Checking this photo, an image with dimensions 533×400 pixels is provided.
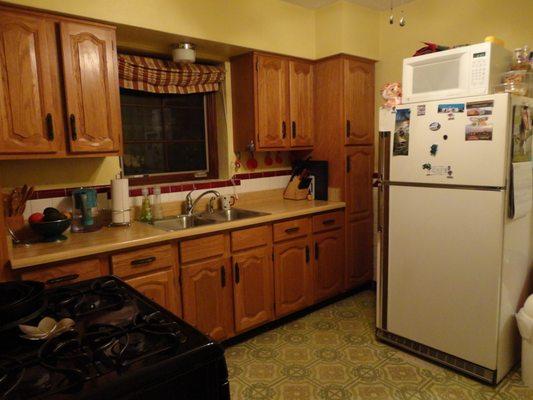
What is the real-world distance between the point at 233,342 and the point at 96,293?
1.63m

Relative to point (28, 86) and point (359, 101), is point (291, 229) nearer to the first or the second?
point (359, 101)

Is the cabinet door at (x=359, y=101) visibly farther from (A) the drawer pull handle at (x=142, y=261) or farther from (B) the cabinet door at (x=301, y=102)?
(A) the drawer pull handle at (x=142, y=261)

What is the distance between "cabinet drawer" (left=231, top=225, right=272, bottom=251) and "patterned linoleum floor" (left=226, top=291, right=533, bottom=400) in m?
0.68

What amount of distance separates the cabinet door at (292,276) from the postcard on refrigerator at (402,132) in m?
1.02

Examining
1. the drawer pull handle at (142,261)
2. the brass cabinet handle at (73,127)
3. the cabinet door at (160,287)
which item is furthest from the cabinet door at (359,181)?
the brass cabinet handle at (73,127)

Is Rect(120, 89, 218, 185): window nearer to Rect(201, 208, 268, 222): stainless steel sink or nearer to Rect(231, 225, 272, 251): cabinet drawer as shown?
Rect(201, 208, 268, 222): stainless steel sink

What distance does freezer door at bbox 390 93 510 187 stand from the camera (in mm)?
2029

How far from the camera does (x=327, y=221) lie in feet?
10.5

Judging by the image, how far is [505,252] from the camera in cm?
213

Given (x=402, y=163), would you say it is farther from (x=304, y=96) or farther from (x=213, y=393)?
(x=213, y=393)

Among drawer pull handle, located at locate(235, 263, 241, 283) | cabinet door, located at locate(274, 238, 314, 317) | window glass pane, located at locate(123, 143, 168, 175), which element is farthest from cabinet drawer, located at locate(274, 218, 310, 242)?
window glass pane, located at locate(123, 143, 168, 175)

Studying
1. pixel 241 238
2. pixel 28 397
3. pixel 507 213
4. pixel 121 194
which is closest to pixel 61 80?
pixel 121 194

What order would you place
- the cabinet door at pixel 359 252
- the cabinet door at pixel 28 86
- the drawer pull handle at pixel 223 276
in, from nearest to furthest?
the cabinet door at pixel 28 86
the drawer pull handle at pixel 223 276
the cabinet door at pixel 359 252

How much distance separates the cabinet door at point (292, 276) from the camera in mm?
2900
